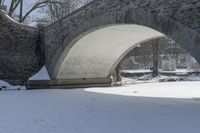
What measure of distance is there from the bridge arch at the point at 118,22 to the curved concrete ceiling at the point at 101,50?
1.37 ft

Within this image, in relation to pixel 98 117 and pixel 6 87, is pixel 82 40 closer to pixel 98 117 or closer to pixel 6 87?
pixel 6 87

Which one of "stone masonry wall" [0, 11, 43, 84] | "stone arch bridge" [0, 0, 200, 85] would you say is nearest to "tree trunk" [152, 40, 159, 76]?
"stone arch bridge" [0, 0, 200, 85]

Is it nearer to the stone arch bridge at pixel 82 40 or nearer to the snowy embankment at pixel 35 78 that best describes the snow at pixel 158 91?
the stone arch bridge at pixel 82 40

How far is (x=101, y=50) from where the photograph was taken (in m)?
19.8

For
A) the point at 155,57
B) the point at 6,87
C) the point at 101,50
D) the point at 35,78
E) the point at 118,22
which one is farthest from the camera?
the point at 155,57

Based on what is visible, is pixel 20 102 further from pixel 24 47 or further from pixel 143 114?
pixel 24 47

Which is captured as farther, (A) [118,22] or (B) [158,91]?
(B) [158,91]

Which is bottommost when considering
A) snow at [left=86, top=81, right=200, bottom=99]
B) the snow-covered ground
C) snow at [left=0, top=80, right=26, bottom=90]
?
the snow-covered ground

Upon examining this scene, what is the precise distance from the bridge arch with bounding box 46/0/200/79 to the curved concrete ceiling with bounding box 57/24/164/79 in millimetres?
418

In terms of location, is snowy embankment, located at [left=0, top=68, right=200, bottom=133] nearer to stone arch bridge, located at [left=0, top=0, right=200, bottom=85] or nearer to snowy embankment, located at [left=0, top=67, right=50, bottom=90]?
stone arch bridge, located at [left=0, top=0, right=200, bottom=85]

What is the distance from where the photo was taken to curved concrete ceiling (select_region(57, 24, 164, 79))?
17281mm

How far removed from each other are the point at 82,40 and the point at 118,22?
3.73m

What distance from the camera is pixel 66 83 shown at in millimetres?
20062

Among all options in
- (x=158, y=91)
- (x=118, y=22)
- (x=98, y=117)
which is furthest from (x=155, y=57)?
(x=98, y=117)
